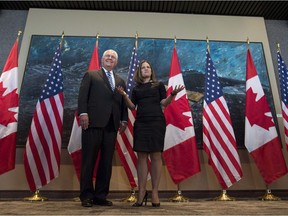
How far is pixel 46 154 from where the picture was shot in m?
3.52

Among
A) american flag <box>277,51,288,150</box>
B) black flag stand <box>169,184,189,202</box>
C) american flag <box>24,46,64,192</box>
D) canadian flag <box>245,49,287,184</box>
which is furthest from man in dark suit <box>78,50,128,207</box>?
american flag <box>277,51,288,150</box>

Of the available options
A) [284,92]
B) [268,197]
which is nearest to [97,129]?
[268,197]

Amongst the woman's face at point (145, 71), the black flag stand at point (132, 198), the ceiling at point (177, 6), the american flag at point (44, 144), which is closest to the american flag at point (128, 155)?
the black flag stand at point (132, 198)

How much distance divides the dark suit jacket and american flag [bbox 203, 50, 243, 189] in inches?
58.1

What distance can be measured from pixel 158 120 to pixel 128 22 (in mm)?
2752

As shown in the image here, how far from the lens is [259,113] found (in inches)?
152

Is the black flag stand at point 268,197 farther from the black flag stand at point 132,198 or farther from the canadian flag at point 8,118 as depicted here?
the canadian flag at point 8,118

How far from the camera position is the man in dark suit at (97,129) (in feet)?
8.62

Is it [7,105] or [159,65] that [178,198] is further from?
[7,105]

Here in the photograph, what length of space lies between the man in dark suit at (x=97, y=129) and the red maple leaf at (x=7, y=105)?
141 cm

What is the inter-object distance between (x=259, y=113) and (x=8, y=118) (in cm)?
339

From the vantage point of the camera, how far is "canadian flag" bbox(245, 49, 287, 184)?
12.1 ft

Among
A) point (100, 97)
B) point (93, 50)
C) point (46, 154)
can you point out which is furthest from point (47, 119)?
point (93, 50)

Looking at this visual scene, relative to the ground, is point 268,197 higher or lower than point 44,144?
lower
